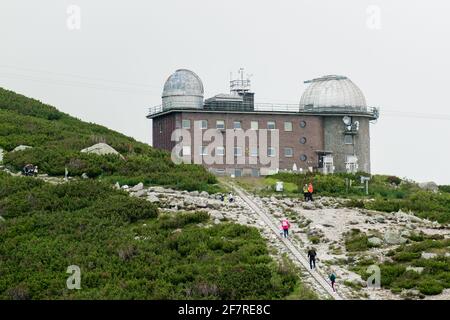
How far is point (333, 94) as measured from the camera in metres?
75.6

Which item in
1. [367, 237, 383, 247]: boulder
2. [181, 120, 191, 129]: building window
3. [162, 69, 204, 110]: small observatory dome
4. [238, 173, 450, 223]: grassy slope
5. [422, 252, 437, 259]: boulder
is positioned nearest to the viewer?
[422, 252, 437, 259]: boulder

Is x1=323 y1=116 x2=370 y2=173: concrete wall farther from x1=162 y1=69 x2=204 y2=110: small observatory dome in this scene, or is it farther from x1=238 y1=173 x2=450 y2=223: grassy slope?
x1=162 y1=69 x2=204 y2=110: small observatory dome

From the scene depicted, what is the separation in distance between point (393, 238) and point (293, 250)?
15.0 feet

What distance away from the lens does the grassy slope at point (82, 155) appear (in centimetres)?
5512

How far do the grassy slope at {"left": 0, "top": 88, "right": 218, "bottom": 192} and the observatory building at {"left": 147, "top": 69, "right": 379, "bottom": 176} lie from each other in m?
4.51

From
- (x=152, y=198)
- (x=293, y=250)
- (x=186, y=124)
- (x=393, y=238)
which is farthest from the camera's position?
(x=186, y=124)

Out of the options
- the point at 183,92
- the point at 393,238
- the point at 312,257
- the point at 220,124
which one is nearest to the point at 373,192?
the point at 393,238

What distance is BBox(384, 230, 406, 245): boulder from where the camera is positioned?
41.2 metres

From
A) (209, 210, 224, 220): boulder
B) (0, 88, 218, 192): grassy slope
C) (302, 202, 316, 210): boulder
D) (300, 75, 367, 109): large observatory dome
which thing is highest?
(300, 75, 367, 109): large observatory dome

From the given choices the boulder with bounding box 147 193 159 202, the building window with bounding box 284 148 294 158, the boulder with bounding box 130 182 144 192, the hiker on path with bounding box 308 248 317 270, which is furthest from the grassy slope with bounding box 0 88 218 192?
the hiker on path with bounding box 308 248 317 270

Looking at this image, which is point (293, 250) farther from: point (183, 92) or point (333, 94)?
point (333, 94)

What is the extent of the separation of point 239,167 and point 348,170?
8.95m
